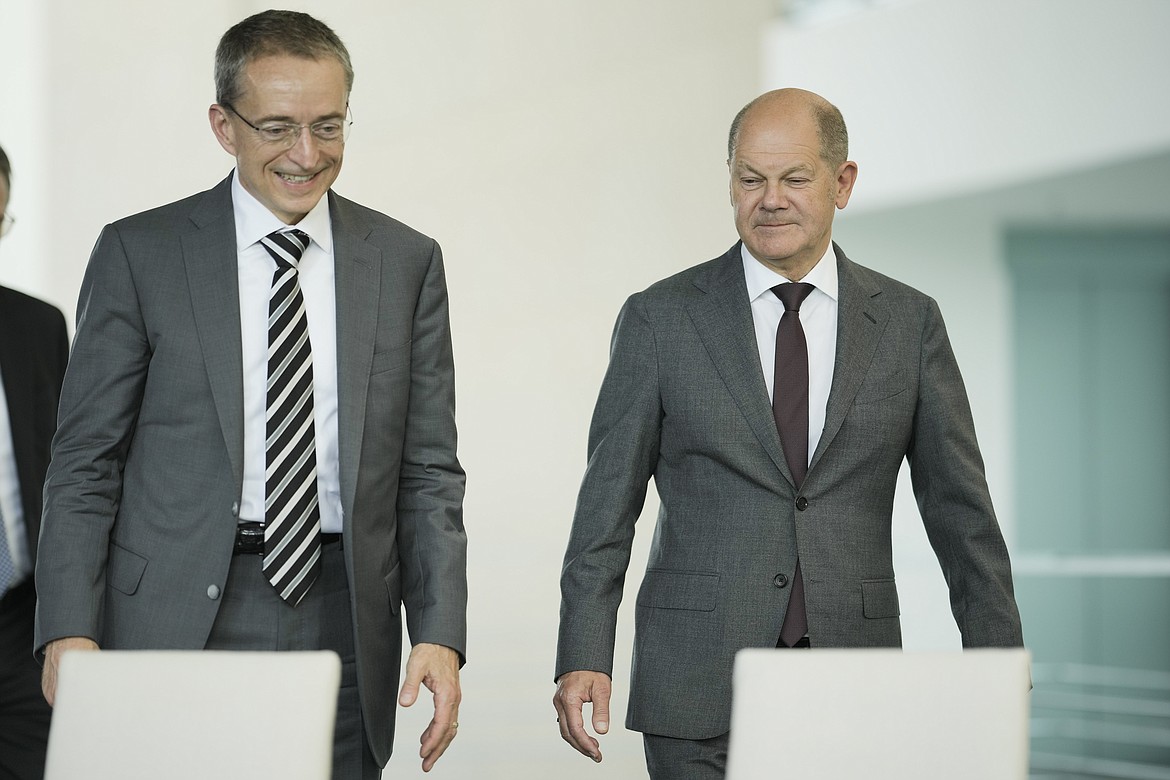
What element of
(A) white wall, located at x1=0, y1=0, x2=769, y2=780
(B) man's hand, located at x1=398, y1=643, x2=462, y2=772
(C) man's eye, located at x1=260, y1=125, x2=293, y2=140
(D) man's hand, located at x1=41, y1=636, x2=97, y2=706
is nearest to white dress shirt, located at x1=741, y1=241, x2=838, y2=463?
(B) man's hand, located at x1=398, y1=643, x2=462, y2=772

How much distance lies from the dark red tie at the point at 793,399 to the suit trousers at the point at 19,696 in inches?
71.7

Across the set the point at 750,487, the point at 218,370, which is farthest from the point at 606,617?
the point at 218,370

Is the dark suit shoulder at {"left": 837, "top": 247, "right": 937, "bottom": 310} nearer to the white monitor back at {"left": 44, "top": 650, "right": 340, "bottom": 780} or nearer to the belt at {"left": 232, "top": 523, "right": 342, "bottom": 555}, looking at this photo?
the belt at {"left": 232, "top": 523, "right": 342, "bottom": 555}

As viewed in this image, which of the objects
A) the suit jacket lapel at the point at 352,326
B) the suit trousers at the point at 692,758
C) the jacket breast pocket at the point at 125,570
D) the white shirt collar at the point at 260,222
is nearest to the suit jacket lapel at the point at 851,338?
the suit trousers at the point at 692,758

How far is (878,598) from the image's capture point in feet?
8.10

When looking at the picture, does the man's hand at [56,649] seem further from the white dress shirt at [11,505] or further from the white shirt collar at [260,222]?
the white dress shirt at [11,505]

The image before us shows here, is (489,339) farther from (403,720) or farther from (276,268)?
(276,268)

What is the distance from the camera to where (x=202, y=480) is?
87.4 inches

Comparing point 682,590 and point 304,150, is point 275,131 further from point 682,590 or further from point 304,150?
point 682,590

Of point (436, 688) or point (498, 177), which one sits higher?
point (498, 177)

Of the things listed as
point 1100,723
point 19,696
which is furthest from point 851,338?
Result: point 1100,723

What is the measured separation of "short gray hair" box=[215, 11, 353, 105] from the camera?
225cm

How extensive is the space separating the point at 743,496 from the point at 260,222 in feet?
3.15

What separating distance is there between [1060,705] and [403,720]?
12.6 ft
